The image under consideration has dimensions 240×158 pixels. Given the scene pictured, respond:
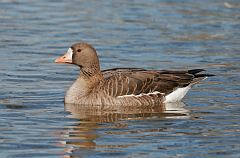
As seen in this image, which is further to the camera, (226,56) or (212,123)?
(226,56)

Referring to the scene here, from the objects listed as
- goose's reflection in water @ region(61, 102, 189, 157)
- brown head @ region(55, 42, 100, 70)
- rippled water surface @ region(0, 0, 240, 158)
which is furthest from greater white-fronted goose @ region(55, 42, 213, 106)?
rippled water surface @ region(0, 0, 240, 158)

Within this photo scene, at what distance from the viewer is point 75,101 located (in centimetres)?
1542

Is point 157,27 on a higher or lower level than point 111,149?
higher

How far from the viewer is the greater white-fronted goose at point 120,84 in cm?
1537

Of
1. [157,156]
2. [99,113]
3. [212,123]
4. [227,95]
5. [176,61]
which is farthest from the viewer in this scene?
[176,61]

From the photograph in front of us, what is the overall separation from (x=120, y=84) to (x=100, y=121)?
1502 mm

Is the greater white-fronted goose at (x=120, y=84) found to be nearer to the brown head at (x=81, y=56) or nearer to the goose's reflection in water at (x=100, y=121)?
the brown head at (x=81, y=56)

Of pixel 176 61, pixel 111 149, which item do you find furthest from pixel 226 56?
pixel 111 149

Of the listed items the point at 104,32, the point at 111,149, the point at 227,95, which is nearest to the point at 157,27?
the point at 104,32

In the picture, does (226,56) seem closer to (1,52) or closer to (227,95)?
(227,95)

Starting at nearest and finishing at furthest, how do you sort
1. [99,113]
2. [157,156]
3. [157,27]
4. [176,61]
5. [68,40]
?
1. [157,156]
2. [99,113]
3. [176,61]
4. [68,40]
5. [157,27]

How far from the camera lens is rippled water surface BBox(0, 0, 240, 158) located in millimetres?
12195

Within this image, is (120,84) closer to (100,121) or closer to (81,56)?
(81,56)

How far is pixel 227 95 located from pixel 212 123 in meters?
2.40
